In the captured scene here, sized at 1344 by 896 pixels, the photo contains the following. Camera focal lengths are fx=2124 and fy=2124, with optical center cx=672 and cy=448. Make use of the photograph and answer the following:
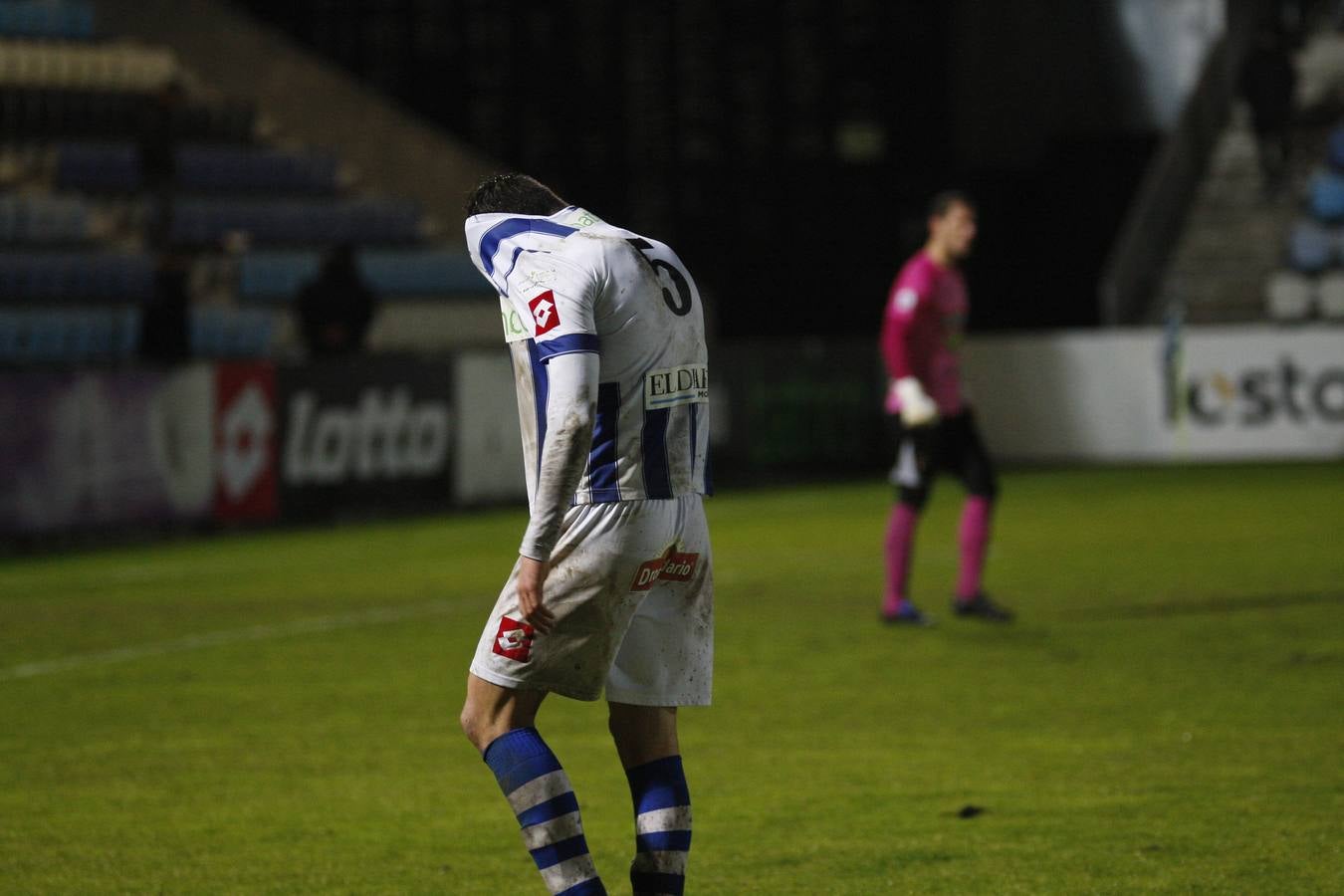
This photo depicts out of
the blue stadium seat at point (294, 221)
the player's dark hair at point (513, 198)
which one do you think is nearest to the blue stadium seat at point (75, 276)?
the blue stadium seat at point (294, 221)

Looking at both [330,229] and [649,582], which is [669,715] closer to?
[649,582]

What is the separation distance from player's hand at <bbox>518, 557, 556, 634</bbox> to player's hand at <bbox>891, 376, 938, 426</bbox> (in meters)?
5.74

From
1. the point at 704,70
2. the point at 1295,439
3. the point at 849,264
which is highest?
the point at 704,70

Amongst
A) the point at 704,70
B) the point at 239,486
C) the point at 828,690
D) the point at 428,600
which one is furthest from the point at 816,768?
the point at 704,70

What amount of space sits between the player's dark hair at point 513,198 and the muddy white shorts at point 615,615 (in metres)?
0.66

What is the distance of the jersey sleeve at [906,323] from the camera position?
34.0 ft

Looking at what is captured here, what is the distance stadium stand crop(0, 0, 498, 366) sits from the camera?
2164cm

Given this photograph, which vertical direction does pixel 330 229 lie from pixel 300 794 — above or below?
above

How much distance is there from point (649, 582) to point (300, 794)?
2.56 meters

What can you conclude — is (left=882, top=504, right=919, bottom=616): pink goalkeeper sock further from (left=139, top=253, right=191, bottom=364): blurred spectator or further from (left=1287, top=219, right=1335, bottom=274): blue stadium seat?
(left=1287, top=219, right=1335, bottom=274): blue stadium seat

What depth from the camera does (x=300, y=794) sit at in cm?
683

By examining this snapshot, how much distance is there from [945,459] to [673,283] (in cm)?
618

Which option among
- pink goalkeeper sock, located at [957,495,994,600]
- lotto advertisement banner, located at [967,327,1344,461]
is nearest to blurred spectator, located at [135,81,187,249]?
lotto advertisement banner, located at [967,327,1344,461]

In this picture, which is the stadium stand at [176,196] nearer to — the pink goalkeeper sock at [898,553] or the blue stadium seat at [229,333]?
the blue stadium seat at [229,333]
